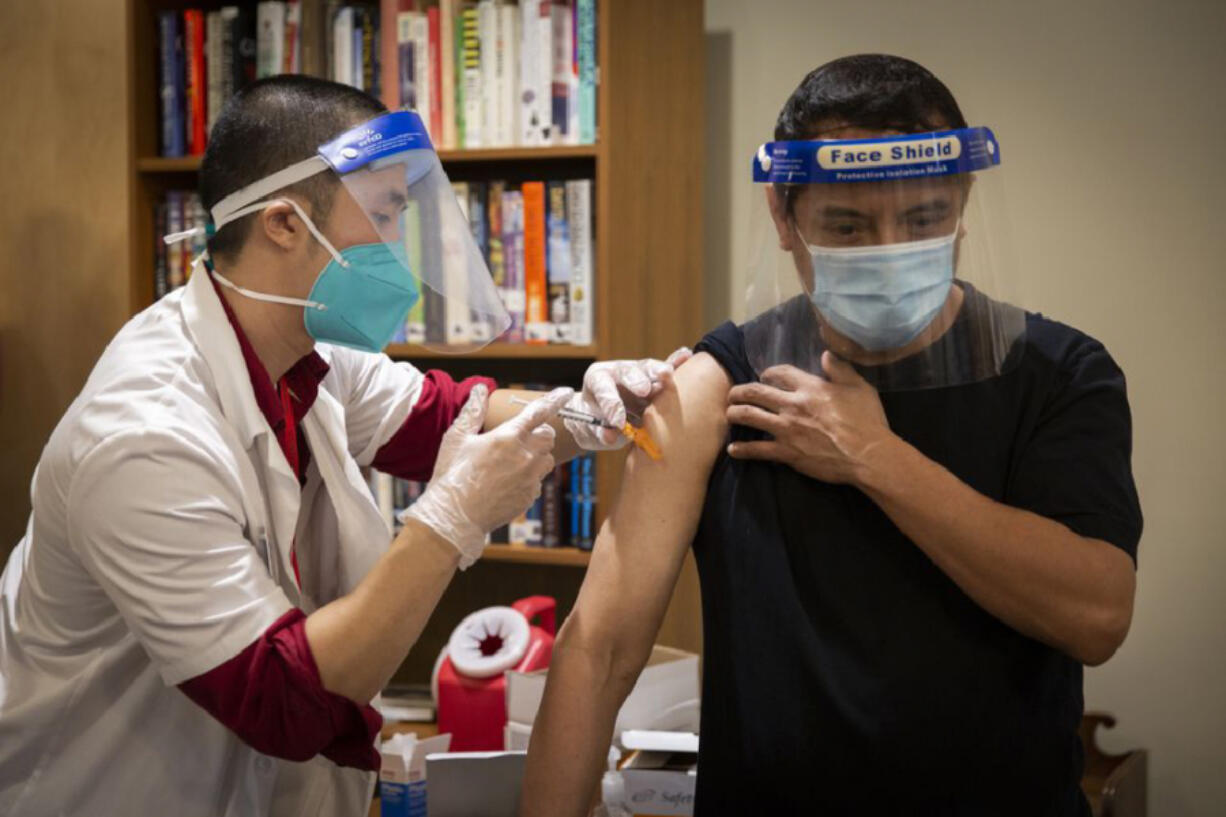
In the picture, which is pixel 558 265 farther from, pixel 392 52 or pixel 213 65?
pixel 213 65

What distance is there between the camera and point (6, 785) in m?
1.39

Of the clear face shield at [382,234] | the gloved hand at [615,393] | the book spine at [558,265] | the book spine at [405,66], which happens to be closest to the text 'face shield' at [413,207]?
the clear face shield at [382,234]

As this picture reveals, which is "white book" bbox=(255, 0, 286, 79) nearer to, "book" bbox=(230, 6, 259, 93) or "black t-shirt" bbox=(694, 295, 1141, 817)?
"book" bbox=(230, 6, 259, 93)

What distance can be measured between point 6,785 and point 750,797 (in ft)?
3.12

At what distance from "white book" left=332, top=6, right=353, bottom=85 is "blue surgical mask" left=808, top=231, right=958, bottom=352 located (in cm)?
162

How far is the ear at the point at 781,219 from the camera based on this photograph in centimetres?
124

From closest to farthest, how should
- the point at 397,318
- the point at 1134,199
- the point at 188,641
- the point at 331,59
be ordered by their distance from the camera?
1. the point at 188,641
2. the point at 397,318
3. the point at 1134,199
4. the point at 331,59

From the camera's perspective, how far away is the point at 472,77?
2.38 metres

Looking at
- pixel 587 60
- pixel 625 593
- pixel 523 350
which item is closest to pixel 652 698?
pixel 625 593

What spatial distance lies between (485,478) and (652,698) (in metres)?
0.77

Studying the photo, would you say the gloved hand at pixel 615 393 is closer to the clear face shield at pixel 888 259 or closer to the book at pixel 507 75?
the clear face shield at pixel 888 259

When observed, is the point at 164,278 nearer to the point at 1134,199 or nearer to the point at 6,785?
the point at 6,785

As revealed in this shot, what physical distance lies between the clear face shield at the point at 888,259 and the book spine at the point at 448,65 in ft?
4.27

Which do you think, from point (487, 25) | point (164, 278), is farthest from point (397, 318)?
point (164, 278)
